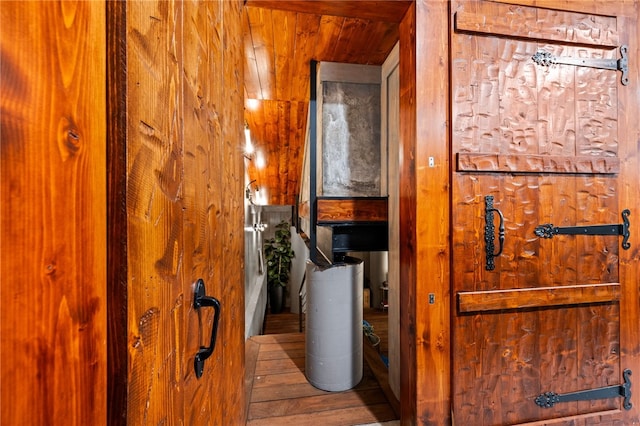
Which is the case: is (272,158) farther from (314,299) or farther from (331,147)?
(314,299)

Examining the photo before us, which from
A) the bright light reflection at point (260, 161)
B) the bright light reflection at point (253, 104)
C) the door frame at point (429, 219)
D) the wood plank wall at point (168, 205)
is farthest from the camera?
the bright light reflection at point (260, 161)

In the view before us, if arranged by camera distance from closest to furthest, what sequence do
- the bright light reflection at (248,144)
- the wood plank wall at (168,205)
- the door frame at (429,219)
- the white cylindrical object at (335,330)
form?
1. the wood plank wall at (168,205)
2. the door frame at (429,219)
3. the white cylindrical object at (335,330)
4. the bright light reflection at (248,144)

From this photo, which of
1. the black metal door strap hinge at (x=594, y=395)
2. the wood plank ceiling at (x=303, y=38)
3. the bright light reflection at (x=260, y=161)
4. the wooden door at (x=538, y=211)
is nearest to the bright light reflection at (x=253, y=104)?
the wood plank ceiling at (x=303, y=38)

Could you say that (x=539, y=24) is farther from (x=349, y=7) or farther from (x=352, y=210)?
(x=352, y=210)

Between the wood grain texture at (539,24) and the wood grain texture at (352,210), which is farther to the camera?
the wood grain texture at (352,210)

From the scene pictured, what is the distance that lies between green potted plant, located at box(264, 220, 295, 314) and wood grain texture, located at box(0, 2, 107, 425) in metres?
5.84

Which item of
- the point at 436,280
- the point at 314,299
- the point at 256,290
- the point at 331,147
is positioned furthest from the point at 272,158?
the point at 436,280

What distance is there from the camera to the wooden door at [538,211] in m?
1.31

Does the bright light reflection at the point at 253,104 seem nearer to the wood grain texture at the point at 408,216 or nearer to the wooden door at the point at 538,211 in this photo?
the wood grain texture at the point at 408,216

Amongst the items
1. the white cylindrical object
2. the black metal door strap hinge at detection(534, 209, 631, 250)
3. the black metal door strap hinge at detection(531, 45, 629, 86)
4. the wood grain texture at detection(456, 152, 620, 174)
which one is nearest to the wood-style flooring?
the white cylindrical object

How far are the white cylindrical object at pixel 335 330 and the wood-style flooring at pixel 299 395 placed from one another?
100 millimetres

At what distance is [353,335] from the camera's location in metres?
1.99

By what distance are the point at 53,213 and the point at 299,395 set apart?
195cm

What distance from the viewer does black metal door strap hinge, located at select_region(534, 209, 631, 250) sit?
1.37 m
